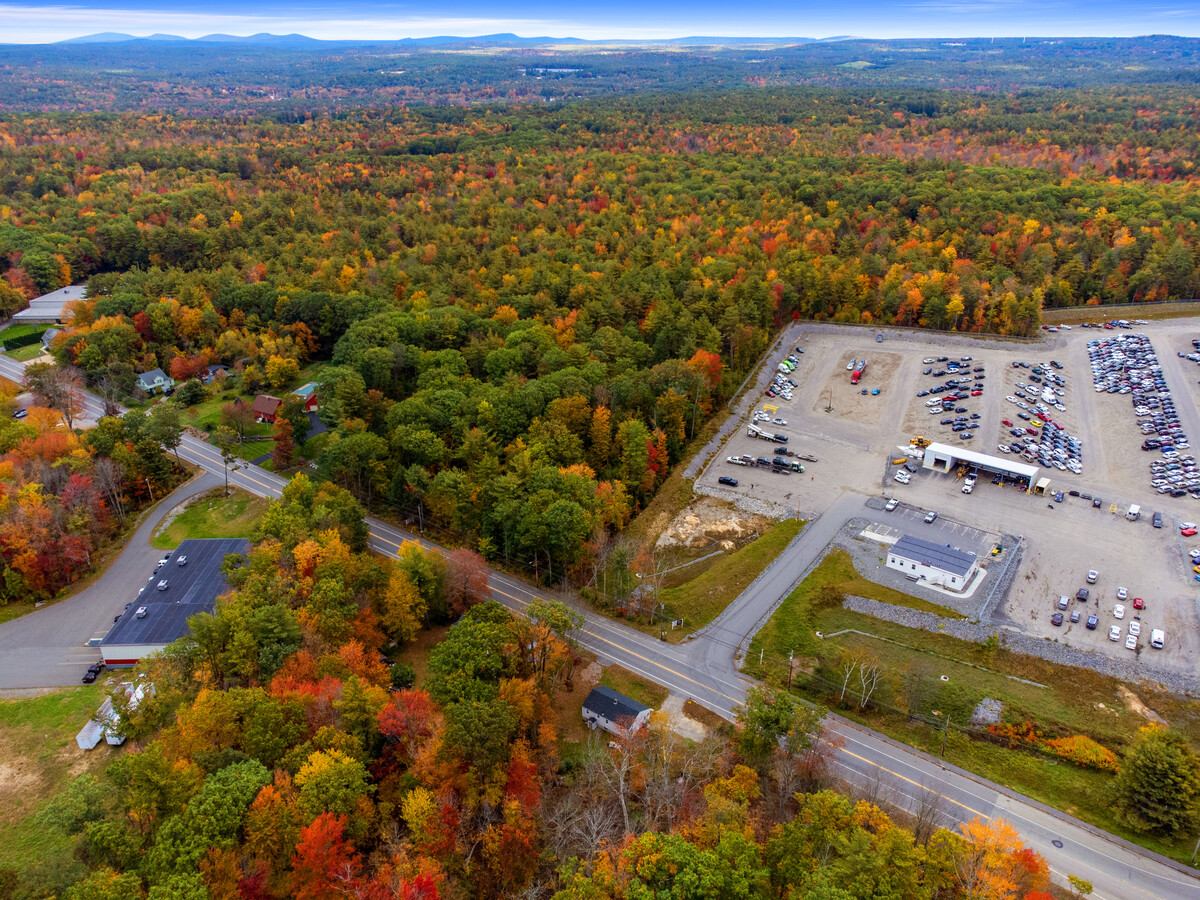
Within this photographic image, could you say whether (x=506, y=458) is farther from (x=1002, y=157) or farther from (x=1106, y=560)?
(x=1002, y=157)

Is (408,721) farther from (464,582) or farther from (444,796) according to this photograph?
(464,582)

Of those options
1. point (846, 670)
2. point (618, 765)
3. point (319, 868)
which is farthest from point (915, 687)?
point (319, 868)

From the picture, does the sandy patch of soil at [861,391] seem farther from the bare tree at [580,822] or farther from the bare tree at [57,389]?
the bare tree at [57,389]

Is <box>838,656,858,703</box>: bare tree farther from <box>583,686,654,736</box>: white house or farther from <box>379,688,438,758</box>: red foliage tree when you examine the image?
<box>379,688,438,758</box>: red foliage tree

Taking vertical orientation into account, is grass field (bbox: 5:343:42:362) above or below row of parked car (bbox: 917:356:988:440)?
below

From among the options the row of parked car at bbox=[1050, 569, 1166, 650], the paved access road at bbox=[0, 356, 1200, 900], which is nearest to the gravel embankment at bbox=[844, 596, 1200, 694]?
the row of parked car at bbox=[1050, 569, 1166, 650]

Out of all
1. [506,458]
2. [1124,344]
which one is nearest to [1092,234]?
[1124,344]

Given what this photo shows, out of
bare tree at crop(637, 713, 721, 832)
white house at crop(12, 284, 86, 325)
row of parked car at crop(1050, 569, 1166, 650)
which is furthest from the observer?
white house at crop(12, 284, 86, 325)
